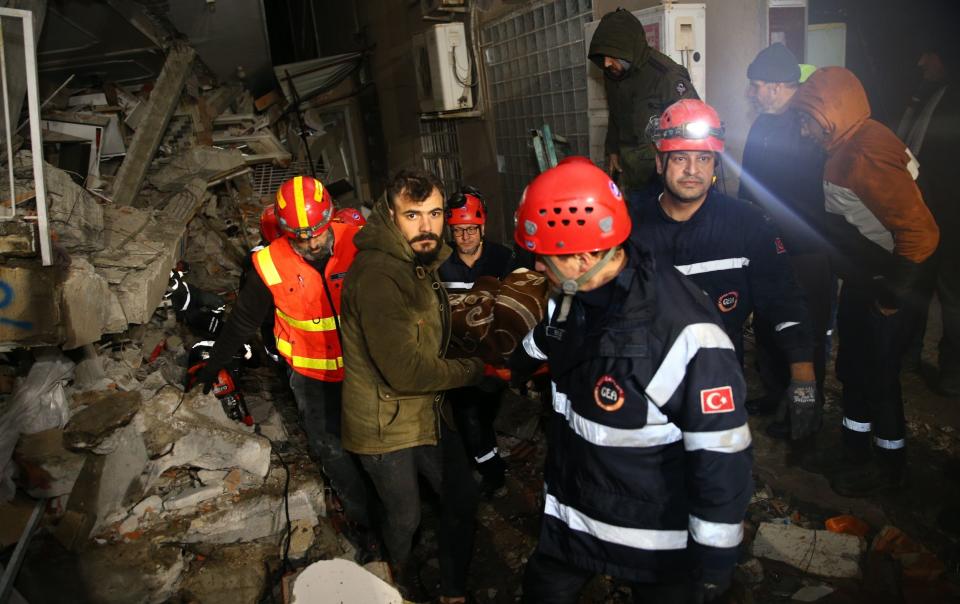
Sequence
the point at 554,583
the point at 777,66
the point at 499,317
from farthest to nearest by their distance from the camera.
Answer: the point at 777,66 < the point at 499,317 < the point at 554,583

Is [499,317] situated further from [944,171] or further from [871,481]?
[944,171]

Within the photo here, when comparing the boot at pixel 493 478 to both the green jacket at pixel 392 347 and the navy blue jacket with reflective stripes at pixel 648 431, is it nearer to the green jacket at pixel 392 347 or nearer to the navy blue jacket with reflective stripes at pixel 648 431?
the green jacket at pixel 392 347

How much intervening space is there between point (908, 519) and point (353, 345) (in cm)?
314

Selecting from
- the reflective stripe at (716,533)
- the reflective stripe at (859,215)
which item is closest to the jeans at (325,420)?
the reflective stripe at (716,533)

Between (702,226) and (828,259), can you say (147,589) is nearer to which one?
(702,226)

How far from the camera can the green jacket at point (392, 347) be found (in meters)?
2.66

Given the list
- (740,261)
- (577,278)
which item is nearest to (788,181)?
(740,261)

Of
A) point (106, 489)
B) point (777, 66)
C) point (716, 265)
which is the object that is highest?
point (777, 66)

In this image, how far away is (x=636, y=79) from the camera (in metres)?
4.45

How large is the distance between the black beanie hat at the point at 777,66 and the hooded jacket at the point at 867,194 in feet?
2.17

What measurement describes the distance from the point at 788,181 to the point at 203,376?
12.5ft

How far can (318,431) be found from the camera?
3.67 metres

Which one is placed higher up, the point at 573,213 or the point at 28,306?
the point at 573,213

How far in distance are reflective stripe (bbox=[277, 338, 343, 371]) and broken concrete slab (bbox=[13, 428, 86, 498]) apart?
1.29 metres
